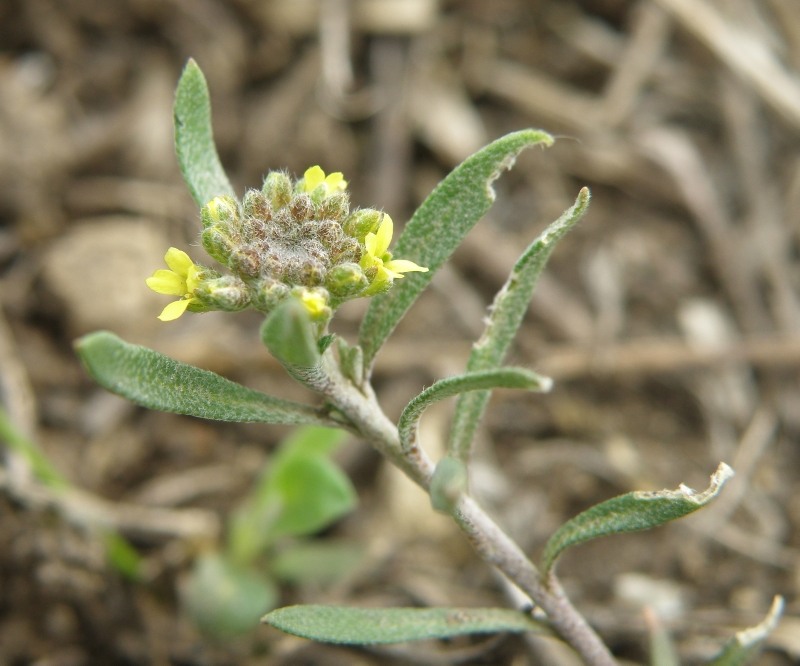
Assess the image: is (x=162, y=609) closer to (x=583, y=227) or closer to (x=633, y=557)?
(x=633, y=557)

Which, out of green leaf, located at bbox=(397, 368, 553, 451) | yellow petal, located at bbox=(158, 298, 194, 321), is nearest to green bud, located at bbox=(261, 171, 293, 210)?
yellow petal, located at bbox=(158, 298, 194, 321)

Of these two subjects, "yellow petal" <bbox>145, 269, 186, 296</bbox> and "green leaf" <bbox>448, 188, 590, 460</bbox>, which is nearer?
"yellow petal" <bbox>145, 269, 186, 296</bbox>

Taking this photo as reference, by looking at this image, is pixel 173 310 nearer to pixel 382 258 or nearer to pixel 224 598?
pixel 382 258

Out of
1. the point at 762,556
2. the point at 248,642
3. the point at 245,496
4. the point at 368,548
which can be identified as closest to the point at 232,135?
the point at 245,496

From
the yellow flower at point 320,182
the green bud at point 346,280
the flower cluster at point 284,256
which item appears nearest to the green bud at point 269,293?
the flower cluster at point 284,256

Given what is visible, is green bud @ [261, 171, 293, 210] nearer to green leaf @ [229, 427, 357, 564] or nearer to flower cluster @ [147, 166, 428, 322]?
flower cluster @ [147, 166, 428, 322]

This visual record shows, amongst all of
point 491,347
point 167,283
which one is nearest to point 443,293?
point 491,347
